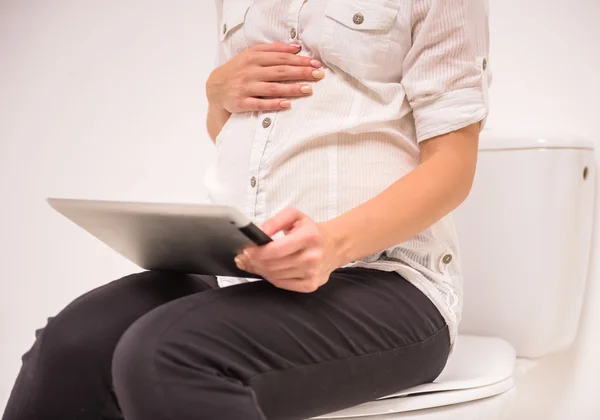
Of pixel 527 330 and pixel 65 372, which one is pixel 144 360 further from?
pixel 527 330

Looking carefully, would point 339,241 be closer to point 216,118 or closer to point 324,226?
point 324,226

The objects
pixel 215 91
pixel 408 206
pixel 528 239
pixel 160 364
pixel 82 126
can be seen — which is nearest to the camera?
pixel 160 364

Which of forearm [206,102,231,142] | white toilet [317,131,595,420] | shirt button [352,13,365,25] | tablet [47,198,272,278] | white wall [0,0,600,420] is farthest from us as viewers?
white wall [0,0,600,420]

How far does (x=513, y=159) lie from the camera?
995mm

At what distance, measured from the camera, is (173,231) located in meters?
0.53

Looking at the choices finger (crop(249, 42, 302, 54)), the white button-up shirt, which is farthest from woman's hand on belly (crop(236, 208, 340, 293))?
finger (crop(249, 42, 302, 54))

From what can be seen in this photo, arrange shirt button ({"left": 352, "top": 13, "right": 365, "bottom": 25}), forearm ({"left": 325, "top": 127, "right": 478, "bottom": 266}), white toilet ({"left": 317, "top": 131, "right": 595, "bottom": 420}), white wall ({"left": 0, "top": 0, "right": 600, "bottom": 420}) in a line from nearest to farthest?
forearm ({"left": 325, "top": 127, "right": 478, "bottom": 266}) < shirt button ({"left": 352, "top": 13, "right": 365, "bottom": 25}) < white toilet ({"left": 317, "top": 131, "right": 595, "bottom": 420}) < white wall ({"left": 0, "top": 0, "right": 600, "bottom": 420})

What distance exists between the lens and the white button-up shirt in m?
0.66

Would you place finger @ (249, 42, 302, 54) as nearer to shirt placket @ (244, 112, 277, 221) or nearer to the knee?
shirt placket @ (244, 112, 277, 221)

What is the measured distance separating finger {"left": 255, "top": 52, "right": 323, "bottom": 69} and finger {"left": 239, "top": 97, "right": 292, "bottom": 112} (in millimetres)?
38

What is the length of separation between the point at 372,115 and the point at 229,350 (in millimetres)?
282

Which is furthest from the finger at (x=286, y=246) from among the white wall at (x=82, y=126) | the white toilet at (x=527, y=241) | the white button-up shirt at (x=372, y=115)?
the white wall at (x=82, y=126)

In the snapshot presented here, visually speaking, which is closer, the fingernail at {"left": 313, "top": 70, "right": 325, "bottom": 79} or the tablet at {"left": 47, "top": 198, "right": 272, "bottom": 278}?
the tablet at {"left": 47, "top": 198, "right": 272, "bottom": 278}

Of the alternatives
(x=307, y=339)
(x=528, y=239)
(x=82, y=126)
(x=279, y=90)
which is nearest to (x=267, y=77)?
(x=279, y=90)
